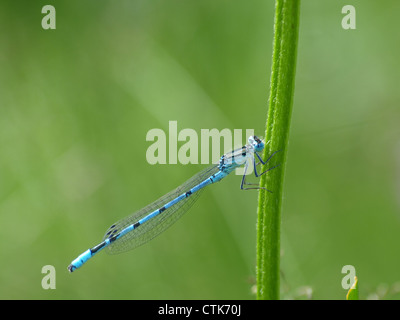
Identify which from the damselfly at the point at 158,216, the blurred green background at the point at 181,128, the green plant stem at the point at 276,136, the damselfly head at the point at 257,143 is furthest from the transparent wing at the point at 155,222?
the green plant stem at the point at 276,136

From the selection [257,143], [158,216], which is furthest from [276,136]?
[158,216]

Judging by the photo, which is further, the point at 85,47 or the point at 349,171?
the point at 85,47

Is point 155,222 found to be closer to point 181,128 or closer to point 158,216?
point 158,216

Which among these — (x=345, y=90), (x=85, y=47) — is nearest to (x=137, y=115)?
(x=85, y=47)

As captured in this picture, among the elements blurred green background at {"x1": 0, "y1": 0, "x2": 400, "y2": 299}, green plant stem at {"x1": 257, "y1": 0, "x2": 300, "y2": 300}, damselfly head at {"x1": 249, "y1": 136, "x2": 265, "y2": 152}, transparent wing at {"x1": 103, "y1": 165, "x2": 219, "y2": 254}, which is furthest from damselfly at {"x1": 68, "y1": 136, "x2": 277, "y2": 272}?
green plant stem at {"x1": 257, "y1": 0, "x2": 300, "y2": 300}

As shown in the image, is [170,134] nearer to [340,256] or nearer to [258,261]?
[340,256]
